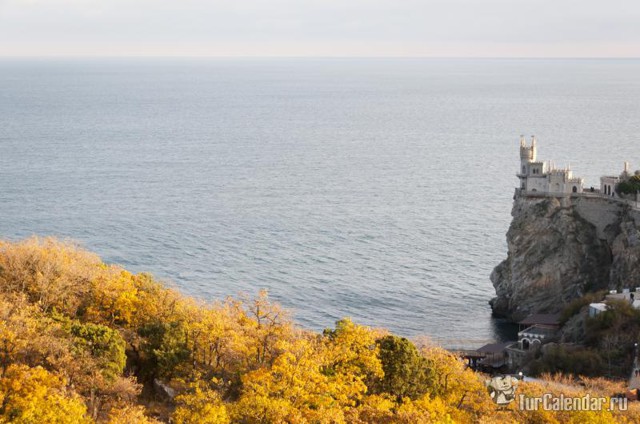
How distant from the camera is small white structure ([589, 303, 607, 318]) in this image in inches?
2874

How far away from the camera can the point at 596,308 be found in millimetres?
73625

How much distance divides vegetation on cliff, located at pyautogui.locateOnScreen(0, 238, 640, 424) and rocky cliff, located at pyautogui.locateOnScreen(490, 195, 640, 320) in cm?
3918

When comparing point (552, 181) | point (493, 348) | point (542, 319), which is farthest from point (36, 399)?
point (552, 181)

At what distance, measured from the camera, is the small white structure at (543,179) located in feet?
305

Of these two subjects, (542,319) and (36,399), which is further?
(542,319)

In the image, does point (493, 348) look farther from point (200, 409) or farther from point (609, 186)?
point (200, 409)

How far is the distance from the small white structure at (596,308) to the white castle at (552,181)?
20.3m

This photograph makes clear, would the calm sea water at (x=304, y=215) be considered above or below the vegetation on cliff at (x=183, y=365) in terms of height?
below

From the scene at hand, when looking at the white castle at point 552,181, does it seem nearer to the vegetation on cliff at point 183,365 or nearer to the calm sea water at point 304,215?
the calm sea water at point 304,215

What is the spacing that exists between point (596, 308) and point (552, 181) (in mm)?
22022

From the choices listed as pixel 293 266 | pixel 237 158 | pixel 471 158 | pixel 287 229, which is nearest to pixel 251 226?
pixel 287 229

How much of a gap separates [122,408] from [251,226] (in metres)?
72.3

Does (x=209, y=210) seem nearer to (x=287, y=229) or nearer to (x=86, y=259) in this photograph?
(x=287, y=229)

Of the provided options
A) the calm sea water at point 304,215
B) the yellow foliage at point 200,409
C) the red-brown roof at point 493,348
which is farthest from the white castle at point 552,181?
the yellow foliage at point 200,409
